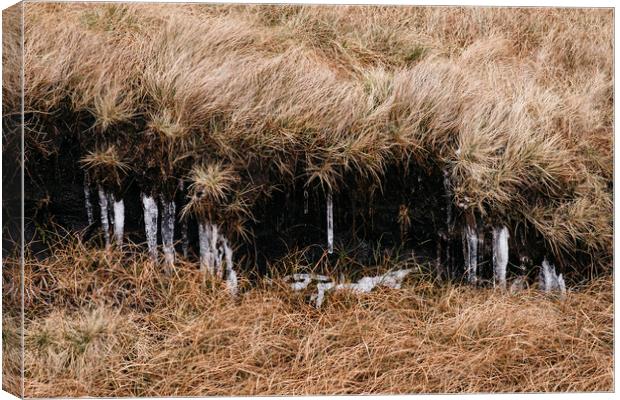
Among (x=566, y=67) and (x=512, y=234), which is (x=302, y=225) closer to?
(x=512, y=234)

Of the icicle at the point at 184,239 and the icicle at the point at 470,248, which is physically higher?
the icicle at the point at 184,239

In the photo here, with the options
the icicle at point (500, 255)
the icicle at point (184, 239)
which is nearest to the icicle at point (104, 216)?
the icicle at point (184, 239)

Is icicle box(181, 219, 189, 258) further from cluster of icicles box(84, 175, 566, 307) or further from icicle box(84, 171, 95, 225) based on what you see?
icicle box(84, 171, 95, 225)

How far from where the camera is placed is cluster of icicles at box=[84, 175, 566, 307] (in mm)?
5496

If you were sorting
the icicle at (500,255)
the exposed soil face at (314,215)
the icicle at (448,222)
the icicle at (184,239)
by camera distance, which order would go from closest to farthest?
the exposed soil face at (314,215)
the icicle at (184,239)
the icicle at (448,222)
the icicle at (500,255)

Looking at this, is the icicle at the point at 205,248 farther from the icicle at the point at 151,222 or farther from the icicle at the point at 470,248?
the icicle at the point at 470,248

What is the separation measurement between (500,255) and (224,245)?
4.68ft

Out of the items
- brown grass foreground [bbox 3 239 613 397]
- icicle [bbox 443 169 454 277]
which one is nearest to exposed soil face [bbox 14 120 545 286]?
icicle [bbox 443 169 454 277]

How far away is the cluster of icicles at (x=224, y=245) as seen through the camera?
5.50m

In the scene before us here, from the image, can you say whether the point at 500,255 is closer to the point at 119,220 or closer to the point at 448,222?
the point at 448,222

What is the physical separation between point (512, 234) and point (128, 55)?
84.6 inches

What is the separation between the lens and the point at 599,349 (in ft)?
19.2

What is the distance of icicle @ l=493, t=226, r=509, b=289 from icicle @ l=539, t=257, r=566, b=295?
0.66ft

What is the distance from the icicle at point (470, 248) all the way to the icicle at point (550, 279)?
0.36 meters
